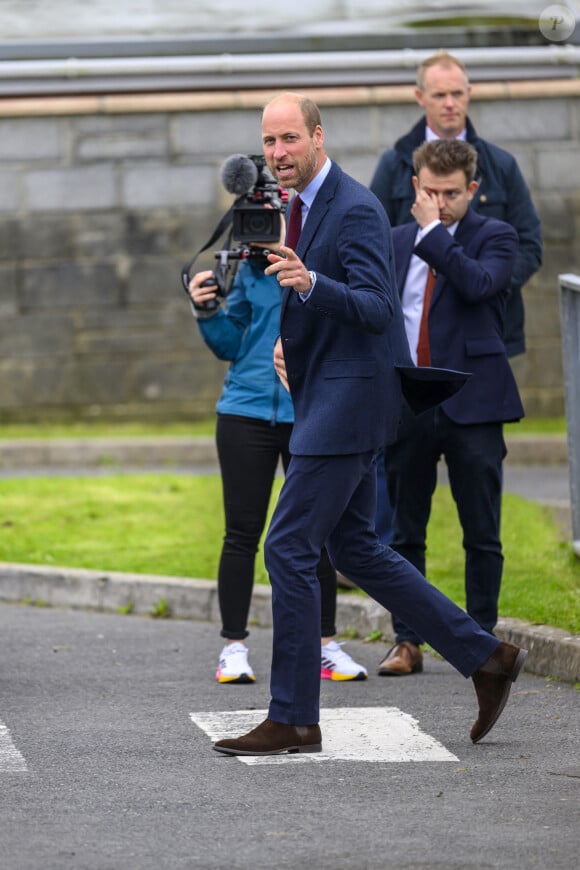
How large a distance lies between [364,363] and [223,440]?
1.54 meters

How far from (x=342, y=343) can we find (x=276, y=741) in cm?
124

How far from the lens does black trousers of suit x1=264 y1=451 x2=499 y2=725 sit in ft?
18.2

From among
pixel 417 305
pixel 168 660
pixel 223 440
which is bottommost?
pixel 168 660

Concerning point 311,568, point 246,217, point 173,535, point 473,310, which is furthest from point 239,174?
point 173,535

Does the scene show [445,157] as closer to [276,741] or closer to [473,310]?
[473,310]

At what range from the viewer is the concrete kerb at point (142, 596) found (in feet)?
26.9

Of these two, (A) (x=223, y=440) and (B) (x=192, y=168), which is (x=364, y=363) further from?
(B) (x=192, y=168)

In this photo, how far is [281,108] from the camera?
18.0 ft

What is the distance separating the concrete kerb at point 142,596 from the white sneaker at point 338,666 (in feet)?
2.21

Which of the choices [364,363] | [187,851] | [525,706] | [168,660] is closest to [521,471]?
[168,660]

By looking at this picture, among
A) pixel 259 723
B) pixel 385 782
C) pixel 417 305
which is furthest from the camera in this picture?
pixel 417 305

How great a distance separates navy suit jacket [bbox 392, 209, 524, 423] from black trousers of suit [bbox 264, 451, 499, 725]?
1225mm

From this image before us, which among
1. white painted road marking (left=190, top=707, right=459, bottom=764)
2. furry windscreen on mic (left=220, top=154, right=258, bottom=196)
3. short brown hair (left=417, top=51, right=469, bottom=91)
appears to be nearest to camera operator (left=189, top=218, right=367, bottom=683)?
furry windscreen on mic (left=220, top=154, right=258, bottom=196)

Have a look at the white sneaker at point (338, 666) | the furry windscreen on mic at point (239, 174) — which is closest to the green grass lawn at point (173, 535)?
the white sneaker at point (338, 666)
